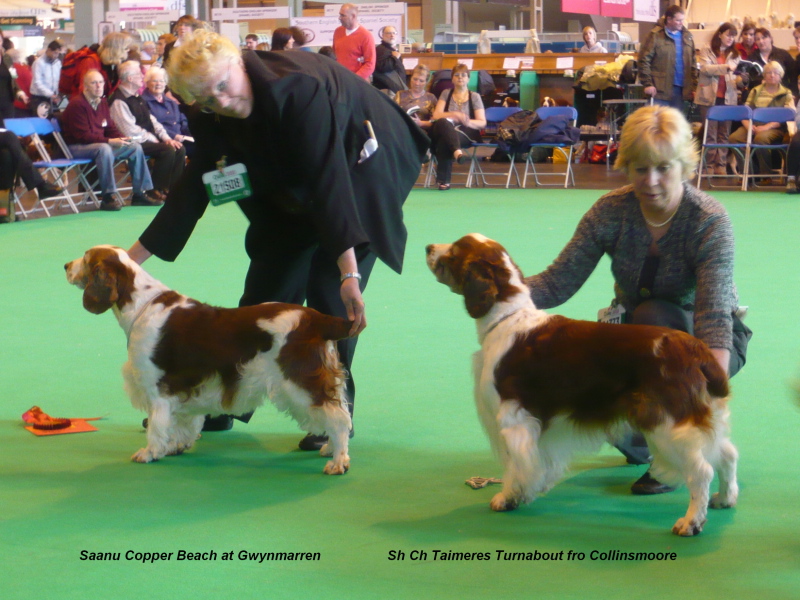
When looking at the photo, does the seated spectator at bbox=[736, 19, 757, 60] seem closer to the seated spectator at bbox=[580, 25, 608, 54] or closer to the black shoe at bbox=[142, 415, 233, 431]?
the seated spectator at bbox=[580, 25, 608, 54]

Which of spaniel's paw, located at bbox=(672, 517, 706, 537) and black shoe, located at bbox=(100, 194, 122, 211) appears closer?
spaniel's paw, located at bbox=(672, 517, 706, 537)

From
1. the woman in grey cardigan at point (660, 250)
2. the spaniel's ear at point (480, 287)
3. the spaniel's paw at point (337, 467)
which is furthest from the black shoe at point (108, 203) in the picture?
the spaniel's ear at point (480, 287)

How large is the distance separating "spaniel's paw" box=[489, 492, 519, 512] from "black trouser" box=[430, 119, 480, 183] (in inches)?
357

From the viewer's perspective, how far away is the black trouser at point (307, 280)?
321 centimetres

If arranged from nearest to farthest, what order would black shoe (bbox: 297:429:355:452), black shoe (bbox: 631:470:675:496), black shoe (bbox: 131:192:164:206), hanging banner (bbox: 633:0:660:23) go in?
1. black shoe (bbox: 631:470:675:496)
2. black shoe (bbox: 297:429:355:452)
3. black shoe (bbox: 131:192:164:206)
4. hanging banner (bbox: 633:0:660:23)

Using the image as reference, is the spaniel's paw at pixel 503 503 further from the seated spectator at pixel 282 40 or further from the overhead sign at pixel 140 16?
the overhead sign at pixel 140 16

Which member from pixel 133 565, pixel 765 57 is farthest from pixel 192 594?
pixel 765 57

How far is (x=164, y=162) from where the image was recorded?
10.7 metres

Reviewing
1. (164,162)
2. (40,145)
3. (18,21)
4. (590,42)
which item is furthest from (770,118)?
(18,21)

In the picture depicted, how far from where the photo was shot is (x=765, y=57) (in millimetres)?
12375

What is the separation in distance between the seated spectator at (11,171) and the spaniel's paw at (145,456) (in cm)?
658

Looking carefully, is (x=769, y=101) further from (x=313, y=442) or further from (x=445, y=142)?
(x=313, y=442)

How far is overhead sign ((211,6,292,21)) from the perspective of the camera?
17.4 m

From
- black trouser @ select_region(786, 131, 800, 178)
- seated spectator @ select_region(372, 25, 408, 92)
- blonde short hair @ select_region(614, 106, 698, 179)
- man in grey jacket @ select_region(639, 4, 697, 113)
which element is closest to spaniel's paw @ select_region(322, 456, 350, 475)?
blonde short hair @ select_region(614, 106, 698, 179)
